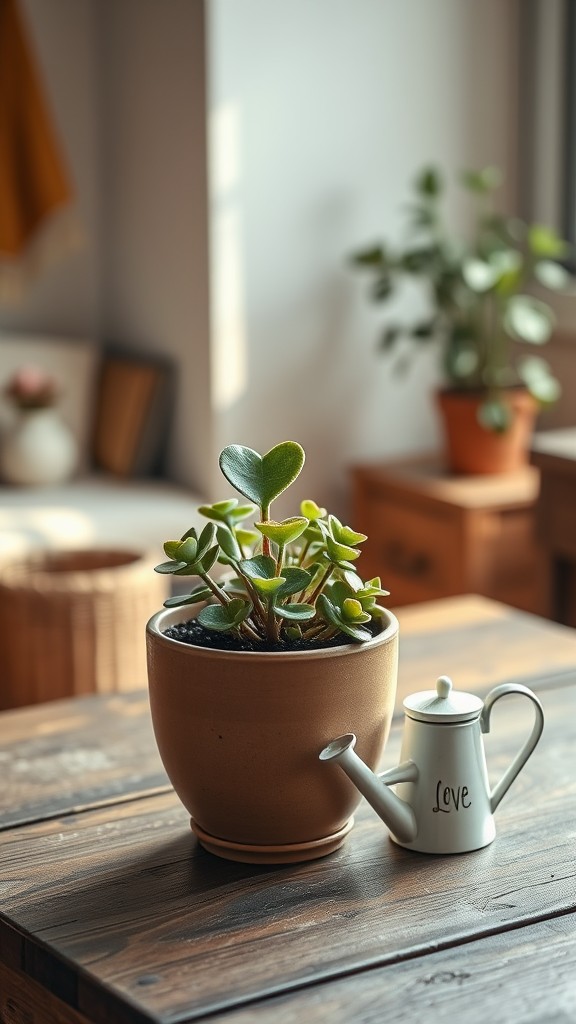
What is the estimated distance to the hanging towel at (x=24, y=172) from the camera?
3.26 metres

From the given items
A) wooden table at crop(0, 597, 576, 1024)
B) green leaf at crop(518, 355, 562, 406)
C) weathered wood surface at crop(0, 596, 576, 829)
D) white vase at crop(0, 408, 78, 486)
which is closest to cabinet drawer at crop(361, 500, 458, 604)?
green leaf at crop(518, 355, 562, 406)

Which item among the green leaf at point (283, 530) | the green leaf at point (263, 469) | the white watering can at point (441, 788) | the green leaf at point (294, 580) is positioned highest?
the green leaf at point (263, 469)

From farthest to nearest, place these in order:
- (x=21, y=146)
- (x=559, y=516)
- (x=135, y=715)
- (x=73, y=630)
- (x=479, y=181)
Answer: (x=21, y=146) → (x=479, y=181) → (x=559, y=516) → (x=73, y=630) → (x=135, y=715)

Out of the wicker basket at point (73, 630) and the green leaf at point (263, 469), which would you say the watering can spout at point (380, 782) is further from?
the wicker basket at point (73, 630)

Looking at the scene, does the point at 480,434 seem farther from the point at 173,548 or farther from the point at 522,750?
the point at 173,548

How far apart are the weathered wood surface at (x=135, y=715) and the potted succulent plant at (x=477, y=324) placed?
121 centimetres

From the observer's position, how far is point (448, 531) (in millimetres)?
2766

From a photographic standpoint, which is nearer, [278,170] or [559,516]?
[559,516]

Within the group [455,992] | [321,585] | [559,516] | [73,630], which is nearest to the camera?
[455,992]

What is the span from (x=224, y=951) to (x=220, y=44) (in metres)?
2.37

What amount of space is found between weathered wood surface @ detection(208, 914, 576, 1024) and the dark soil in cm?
23

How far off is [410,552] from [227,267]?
74 centimetres

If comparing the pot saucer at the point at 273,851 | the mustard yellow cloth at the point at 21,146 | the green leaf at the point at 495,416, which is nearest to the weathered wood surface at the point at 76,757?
the pot saucer at the point at 273,851

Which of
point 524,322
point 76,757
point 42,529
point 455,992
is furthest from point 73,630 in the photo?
point 455,992
